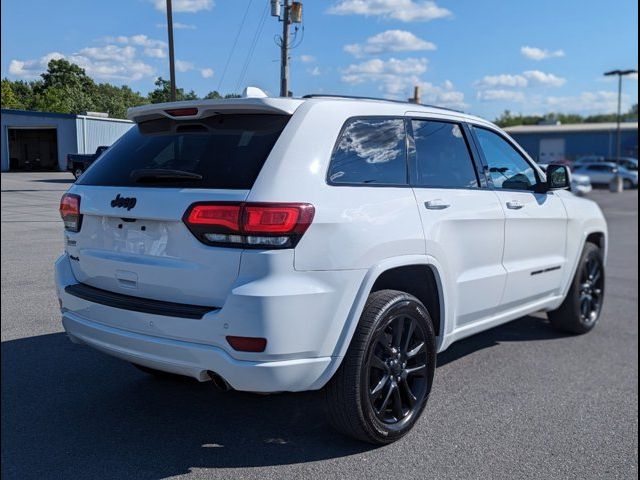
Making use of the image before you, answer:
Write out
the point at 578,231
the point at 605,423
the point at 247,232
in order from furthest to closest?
the point at 578,231 < the point at 605,423 < the point at 247,232

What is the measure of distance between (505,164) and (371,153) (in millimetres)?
1676

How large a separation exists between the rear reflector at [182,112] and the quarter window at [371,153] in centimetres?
75

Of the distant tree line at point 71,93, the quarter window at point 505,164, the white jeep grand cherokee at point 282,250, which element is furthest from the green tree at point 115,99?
the quarter window at point 505,164

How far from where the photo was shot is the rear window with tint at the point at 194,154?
3.03 meters

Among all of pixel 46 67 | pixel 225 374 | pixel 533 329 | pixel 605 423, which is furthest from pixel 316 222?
pixel 533 329

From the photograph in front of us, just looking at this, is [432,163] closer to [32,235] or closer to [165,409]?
[165,409]

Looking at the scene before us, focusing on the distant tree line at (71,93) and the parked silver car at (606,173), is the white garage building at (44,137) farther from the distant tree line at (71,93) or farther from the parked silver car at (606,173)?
the parked silver car at (606,173)

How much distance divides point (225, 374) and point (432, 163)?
1855 millimetres

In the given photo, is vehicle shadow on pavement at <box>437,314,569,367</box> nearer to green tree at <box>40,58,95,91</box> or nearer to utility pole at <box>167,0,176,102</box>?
utility pole at <box>167,0,176,102</box>

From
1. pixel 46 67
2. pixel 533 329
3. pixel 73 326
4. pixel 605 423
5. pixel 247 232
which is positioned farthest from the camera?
pixel 533 329

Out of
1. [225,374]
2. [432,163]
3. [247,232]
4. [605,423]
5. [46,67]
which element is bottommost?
[605,423]

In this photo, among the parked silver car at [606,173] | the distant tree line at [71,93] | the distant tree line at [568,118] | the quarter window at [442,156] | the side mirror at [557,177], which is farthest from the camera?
the distant tree line at [568,118]

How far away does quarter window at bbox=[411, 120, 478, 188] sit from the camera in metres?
3.83

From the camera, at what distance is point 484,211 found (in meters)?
4.16
